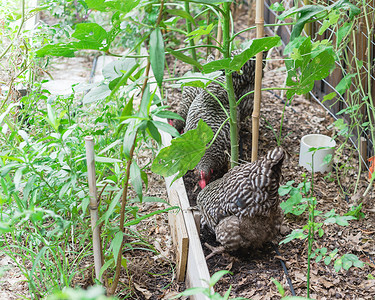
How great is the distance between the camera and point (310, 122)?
405 centimetres

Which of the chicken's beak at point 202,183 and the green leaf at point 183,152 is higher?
the green leaf at point 183,152

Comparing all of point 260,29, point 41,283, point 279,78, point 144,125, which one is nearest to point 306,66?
point 260,29

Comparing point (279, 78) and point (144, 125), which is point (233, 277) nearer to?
point (144, 125)

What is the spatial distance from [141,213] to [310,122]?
6.25ft

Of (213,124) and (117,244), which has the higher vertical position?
(213,124)

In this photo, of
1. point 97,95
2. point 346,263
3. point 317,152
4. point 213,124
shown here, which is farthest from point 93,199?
point 317,152

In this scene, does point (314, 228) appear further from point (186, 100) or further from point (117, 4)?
point (186, 100)

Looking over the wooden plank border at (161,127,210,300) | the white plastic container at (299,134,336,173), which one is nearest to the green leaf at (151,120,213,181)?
the wooden plank border at (161,127,210,300)

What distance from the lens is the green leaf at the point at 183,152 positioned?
2.10 meters

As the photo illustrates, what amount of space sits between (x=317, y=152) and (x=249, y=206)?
1.09m

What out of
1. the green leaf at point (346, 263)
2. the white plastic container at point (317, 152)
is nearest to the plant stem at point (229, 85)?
the white plastic container at point (317, 152)

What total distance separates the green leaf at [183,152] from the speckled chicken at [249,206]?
1.38 ft

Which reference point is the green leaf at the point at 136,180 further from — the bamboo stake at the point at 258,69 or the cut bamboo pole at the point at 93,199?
the bamboo stake at the point at 258,69

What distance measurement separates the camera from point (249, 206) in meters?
2.49
